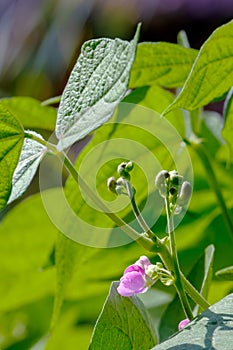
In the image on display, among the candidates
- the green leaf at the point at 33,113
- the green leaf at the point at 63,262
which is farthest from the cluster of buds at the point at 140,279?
the green leaf at the point at 33,113

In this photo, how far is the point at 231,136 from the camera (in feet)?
1.31

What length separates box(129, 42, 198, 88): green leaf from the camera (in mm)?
376

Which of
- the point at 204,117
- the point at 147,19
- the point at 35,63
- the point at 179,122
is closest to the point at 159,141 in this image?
the point at 179,122

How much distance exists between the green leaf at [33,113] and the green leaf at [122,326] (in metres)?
0.22

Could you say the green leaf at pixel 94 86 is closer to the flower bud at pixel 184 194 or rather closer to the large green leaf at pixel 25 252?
the flower bud at pixel 184 194

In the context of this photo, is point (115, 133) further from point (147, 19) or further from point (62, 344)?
point (147, 19)

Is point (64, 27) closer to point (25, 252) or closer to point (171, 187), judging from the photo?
point (25, 252)

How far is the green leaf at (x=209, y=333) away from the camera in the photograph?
210 mm

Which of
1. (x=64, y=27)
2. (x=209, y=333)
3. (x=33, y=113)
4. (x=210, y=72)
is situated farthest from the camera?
(x=64, y=27)

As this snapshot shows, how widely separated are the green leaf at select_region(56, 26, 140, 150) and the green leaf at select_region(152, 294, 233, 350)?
0.09m

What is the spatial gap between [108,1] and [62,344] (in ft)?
4.35

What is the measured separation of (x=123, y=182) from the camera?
0.28m

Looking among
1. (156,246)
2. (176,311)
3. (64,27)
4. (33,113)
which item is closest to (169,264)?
(156,246)

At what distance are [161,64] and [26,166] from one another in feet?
0.38
